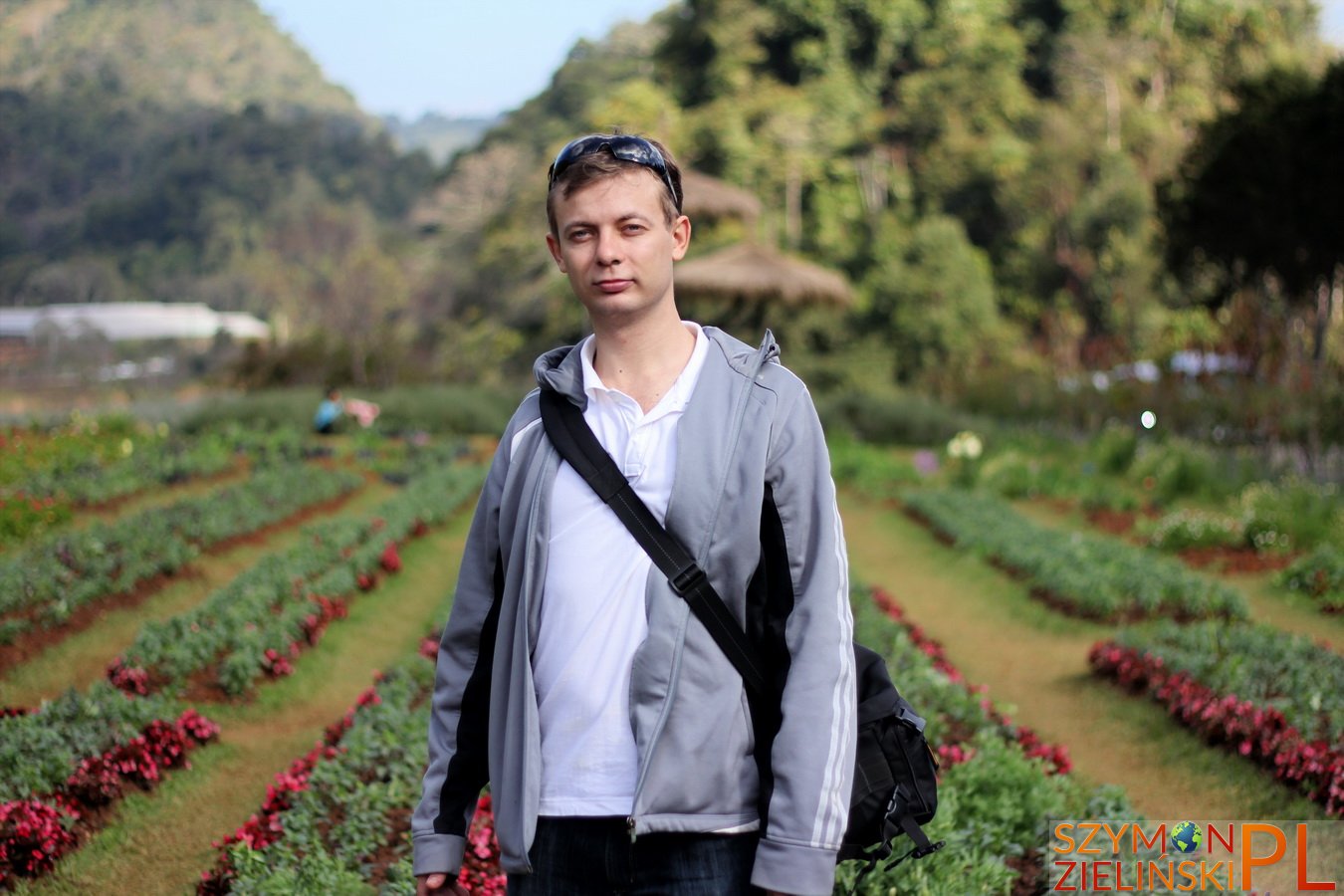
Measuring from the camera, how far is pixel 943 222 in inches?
1153

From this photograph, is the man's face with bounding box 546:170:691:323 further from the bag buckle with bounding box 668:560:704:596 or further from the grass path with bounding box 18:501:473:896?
the grass path with bounding box 18:501:473:896

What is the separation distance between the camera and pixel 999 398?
69.0 ft

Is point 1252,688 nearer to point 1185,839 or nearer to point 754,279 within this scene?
point 1185,839

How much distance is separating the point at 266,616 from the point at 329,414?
12.3 metres

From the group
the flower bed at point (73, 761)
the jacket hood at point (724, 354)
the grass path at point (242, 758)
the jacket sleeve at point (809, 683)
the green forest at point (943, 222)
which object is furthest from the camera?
the green forest at point (943, 222)

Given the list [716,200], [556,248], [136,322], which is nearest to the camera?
[556,248]

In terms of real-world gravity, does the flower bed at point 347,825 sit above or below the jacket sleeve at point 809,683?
below

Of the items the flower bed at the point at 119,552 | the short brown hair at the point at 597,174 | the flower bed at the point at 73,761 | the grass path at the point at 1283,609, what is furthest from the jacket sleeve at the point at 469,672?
the grass path at the point at 1283,609

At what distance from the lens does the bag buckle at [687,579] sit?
1954 millimetres

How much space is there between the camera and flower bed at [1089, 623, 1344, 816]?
4863mm

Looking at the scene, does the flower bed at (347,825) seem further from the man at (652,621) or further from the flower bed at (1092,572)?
the flower bed at (1092,572)

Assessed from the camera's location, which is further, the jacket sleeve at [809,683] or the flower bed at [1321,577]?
the flower bed at [1321,577]

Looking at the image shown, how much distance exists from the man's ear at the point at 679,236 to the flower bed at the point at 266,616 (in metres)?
4.96

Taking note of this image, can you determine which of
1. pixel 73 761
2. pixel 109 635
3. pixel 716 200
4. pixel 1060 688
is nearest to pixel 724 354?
pixel 73 761
